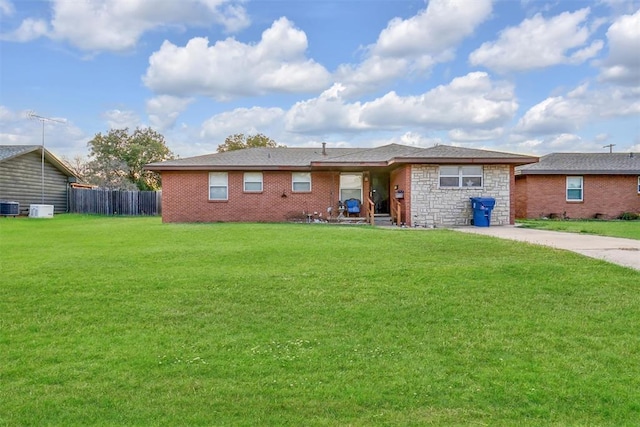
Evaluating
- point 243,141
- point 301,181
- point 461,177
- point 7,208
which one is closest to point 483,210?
point 461,177

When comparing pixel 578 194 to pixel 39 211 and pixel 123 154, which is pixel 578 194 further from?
pixel 123 154

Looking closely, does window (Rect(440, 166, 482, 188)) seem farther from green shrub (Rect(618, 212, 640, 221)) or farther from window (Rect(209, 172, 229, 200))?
green shrub (Rect(618, 212, 640, 221))

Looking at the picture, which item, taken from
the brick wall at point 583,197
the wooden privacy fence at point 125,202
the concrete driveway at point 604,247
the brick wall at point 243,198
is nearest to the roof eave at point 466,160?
the brick wall at point 243,198

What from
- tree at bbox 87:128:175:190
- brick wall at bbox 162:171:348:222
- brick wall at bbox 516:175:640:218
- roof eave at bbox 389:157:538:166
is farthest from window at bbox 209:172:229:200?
tree at bbox 87:128:175:190

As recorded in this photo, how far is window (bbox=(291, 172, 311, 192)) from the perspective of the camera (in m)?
19.9

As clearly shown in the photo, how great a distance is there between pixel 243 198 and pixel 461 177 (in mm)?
8738

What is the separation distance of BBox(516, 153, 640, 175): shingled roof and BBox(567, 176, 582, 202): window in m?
0.50

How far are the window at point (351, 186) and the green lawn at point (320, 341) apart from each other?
11474 mm

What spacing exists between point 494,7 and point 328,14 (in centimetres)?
574

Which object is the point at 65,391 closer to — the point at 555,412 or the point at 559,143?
the point at 555,412

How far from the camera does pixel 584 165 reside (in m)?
23.5

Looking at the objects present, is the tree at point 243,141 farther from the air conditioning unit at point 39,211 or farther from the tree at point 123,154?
the air conditioning unit at point 39,211

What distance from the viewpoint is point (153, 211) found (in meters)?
28.6

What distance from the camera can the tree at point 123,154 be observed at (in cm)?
4150
